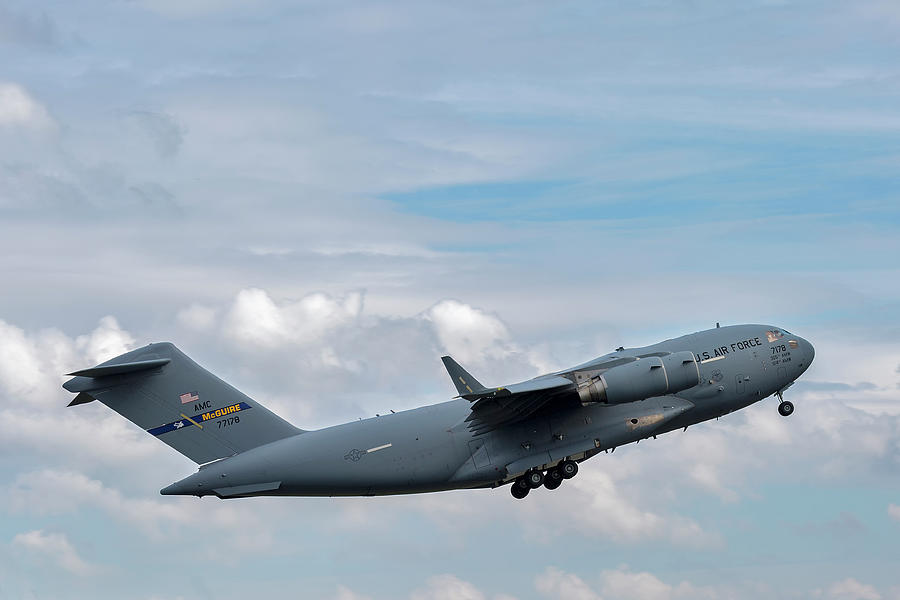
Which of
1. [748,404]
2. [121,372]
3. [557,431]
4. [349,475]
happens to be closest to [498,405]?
[557,431]

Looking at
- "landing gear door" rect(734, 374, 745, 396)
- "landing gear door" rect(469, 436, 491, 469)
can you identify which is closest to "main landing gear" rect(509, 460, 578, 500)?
"landing gear door" rect(469, 436, 491, 469)

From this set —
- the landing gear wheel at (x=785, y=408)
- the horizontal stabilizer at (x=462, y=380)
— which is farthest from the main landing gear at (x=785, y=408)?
the horizontal stabilizer at (x=462, y=380)

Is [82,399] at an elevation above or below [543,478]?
above

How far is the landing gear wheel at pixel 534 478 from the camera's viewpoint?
3378 cm

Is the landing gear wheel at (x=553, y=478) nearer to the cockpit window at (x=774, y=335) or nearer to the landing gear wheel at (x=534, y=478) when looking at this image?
the landing gear wheel at (x=534, y=478)

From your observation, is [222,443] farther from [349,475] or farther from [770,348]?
[770,348]

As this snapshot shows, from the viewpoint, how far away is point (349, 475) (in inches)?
1283

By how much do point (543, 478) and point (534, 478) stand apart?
0.37 meters

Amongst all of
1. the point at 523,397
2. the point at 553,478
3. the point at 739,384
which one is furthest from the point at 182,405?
the point at 739,384

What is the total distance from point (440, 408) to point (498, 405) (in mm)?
2255

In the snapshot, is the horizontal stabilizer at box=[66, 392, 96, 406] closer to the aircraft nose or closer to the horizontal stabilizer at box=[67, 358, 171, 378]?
the horizontal stabilizer at box=[67, 358, 171, 378]

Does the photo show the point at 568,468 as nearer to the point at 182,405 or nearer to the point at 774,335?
the point at 774,335

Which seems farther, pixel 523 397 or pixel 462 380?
pixel 523 397

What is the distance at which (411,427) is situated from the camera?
32.9 meters
